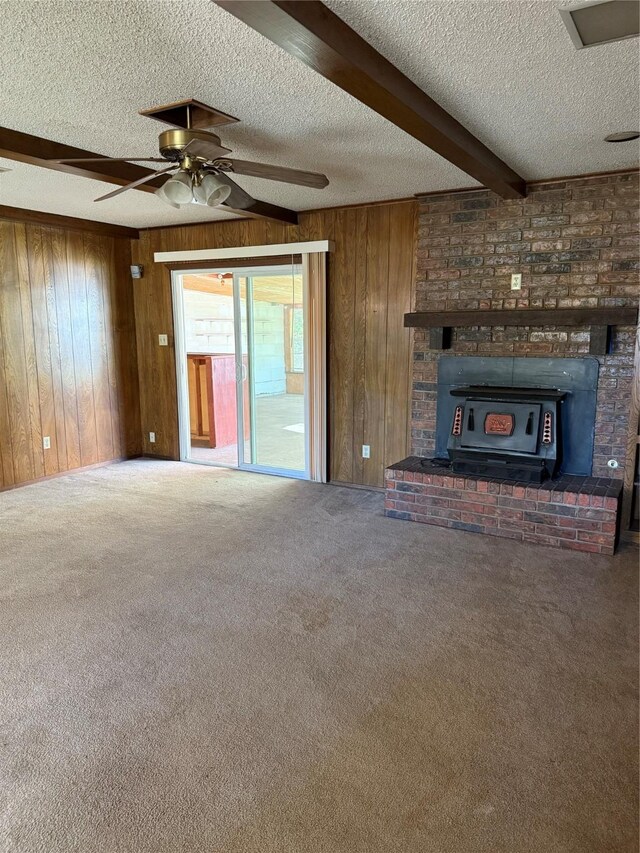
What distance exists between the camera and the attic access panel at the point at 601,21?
1.73 metres

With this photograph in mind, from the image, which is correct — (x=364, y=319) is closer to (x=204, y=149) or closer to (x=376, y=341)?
(x=376, y=341)

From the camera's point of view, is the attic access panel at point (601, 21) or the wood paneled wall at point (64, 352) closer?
the attic access panel at point (601, 21)

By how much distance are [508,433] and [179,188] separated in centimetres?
255

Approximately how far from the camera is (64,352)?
532 cm

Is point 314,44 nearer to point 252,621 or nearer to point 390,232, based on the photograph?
point 252,621

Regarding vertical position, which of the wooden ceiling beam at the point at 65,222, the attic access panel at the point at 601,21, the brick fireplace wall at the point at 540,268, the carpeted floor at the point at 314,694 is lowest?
the carpeted floor at the point at 314,694

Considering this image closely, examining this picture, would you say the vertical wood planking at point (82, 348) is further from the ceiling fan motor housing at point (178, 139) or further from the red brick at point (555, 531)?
the red brick at point (555, 531)

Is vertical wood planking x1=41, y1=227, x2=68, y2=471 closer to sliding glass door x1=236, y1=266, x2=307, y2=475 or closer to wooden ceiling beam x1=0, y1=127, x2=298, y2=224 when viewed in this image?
sliding glass door x1=236, y1=266, x2=307, y2=475

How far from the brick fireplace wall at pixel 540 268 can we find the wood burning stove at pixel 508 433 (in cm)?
31

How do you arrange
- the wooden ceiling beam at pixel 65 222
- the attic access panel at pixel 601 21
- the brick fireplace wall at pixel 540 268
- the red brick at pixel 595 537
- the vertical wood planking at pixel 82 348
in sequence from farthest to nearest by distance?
the vertical wood planking at pixel 82 348
the wooden ceiling beam at pixel 65 222
the brick fireplace wall at pixel 540 268
the red brick at pixel 595 537
the attic access panel at pixel 601 21

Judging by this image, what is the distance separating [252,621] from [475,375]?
2445 millimetres

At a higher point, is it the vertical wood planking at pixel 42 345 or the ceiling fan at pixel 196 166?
the ceiling fan at pixel 196 166

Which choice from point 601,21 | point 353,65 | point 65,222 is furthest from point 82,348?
point 601,21

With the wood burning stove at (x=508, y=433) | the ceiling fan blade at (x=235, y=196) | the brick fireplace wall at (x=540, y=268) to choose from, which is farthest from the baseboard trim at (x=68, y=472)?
the wood burning stove at (x=508, y=433)
